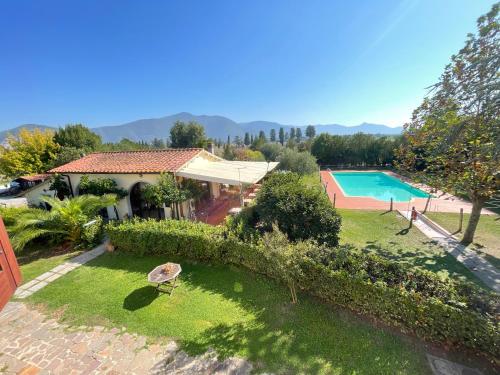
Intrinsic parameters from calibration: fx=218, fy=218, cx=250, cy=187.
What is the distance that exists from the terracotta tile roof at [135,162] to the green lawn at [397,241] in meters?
14.5

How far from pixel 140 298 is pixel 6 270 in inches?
174

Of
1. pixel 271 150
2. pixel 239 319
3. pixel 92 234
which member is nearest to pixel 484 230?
pixel 239 319

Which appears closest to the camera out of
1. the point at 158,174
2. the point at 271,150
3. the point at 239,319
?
the point at 239,319

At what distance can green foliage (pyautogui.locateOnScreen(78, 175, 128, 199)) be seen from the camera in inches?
707

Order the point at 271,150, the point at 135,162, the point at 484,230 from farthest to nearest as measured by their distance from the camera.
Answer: the point at 271,150
the point at 135,162
the point at 484,230

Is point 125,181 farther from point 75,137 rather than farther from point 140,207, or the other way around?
point 75,137

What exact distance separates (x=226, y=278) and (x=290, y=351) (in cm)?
438

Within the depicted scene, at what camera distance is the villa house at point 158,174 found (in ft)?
56.1

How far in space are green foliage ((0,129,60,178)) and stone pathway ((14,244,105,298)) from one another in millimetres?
32460

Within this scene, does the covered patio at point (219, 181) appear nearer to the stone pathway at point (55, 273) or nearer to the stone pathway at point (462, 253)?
the stone pathway at point (55, 273)

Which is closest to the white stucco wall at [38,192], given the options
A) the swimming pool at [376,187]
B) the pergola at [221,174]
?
the pergola at [221,174]

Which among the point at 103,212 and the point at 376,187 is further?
the point at 376,187

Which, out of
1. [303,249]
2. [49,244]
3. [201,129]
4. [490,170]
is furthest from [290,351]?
[201,129]

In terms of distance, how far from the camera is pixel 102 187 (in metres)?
17.9
